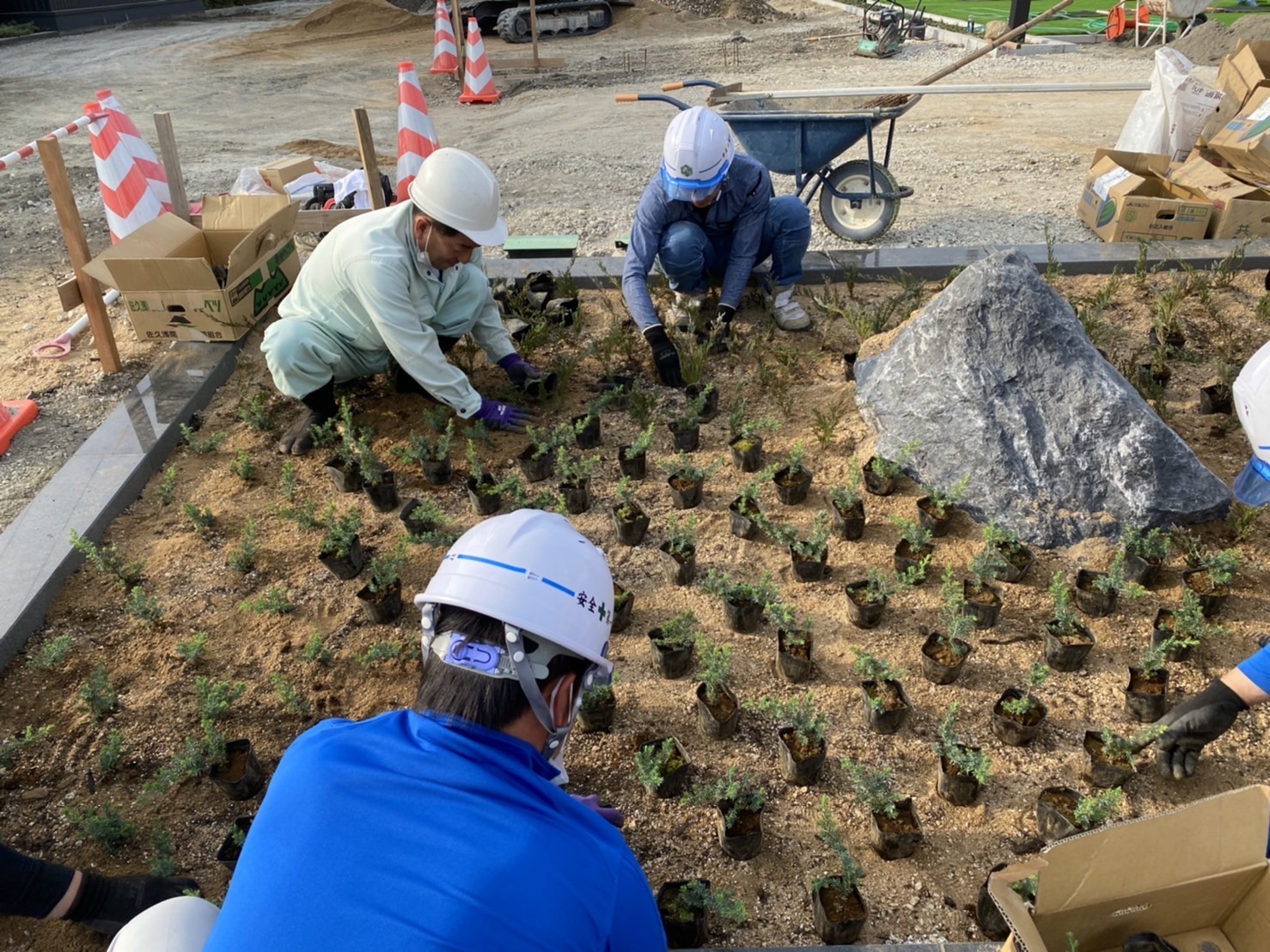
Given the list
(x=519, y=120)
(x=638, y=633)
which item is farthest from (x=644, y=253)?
(x=519, y=120)

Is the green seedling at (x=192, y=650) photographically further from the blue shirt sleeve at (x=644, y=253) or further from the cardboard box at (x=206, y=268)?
the blue shirt sleeve at (x=644, y=253)

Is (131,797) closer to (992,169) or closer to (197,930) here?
(197,930)

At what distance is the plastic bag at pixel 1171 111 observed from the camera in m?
6.20

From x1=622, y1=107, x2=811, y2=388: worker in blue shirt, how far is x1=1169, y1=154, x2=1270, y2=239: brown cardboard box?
2.89m

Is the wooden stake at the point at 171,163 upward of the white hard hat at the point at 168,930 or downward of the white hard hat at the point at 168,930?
upward

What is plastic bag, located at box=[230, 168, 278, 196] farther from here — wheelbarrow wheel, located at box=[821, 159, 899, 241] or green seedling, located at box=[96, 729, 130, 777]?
green seedling, located at box=[96, 729, 130, 777]

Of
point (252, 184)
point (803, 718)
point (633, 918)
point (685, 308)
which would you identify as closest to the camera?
point (633, 918)

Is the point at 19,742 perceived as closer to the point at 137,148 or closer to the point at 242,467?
the point at 242,467

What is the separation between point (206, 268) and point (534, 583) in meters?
3.75

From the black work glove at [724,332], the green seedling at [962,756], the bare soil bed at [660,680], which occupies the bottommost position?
the bare soil bed at [660,680]

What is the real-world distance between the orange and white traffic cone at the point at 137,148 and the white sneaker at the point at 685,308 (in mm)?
3412

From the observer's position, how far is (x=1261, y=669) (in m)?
2.18

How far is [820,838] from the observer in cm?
235

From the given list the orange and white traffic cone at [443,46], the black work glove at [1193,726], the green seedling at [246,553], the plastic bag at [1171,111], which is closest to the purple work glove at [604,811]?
the black work glove at [1193,726]
